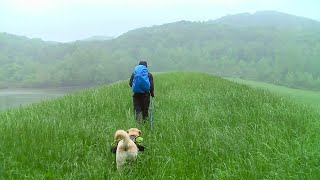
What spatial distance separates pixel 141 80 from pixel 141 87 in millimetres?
269

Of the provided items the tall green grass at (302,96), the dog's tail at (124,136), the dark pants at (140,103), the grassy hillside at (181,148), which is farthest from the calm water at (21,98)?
the tall green grass at (302,96)

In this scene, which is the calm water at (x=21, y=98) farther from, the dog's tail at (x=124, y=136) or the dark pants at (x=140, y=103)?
the dog's tail at (x=124, y=136)

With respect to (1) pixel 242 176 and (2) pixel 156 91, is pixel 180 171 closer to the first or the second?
(1) pixel 242 176

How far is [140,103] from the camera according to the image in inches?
430

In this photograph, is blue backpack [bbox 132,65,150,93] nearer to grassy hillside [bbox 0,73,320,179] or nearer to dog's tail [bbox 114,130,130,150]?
grassy hillside [bbox 0,73,320,179]

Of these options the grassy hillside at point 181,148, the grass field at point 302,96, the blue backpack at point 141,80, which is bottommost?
the grass field at point 302,96

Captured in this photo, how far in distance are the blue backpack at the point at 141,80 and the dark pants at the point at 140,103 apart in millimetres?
439

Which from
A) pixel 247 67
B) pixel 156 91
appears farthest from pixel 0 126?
pixel 247 67

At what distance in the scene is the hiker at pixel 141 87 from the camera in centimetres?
1012

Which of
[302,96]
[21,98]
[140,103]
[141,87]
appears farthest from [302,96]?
[21,98]

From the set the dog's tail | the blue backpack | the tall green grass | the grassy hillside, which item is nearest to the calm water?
the blue backpack

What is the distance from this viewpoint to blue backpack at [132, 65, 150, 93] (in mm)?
10086

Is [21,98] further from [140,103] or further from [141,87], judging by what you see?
[141,87]

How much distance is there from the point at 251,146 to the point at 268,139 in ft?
2.09
